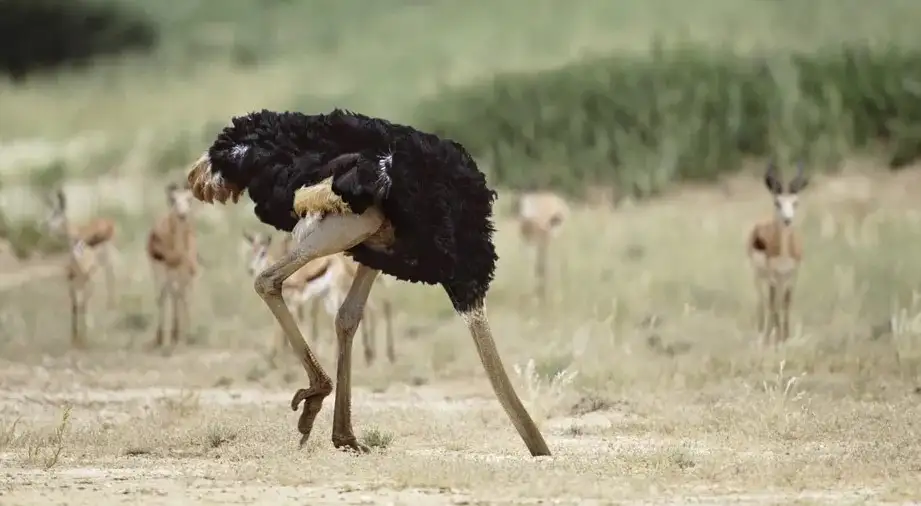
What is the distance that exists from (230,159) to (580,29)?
18.0m

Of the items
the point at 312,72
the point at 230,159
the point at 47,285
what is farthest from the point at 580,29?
the point at 230,159

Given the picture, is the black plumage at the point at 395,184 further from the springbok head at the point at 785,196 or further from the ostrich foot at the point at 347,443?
the springbok head at the point at 785,196

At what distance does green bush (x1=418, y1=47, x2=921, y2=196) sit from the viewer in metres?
24.6

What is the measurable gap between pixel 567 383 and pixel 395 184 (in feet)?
14.0

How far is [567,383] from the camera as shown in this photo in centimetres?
1278

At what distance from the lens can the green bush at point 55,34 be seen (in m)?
24.4

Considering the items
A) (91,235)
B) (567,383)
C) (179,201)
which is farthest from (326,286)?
(91,235)

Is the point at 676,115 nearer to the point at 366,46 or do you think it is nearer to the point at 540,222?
the point at 366,46

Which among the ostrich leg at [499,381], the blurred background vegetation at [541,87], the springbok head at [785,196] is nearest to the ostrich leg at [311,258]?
the ostrich leg at [499,381]

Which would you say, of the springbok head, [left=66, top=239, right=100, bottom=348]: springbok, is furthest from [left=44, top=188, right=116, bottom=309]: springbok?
the springbok head

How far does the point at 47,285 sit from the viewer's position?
19.6 meters

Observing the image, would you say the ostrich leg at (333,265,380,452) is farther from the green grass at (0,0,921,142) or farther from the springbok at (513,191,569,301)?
the green grass at (0,0,921,142)

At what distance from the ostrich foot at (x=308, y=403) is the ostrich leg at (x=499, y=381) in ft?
3.06

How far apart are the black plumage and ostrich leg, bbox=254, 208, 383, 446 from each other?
0.12 metres
